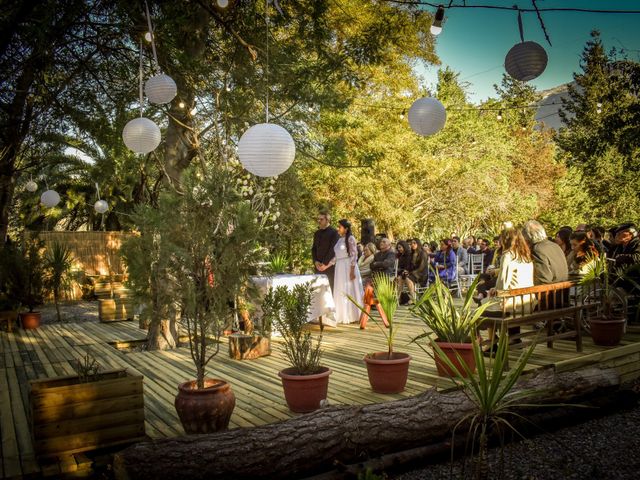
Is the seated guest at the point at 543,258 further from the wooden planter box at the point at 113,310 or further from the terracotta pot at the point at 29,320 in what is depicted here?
the terracotta pot at the point at 29,320

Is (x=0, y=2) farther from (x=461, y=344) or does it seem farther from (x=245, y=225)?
(x=461, y=344)

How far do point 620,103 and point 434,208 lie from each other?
8.99 metres

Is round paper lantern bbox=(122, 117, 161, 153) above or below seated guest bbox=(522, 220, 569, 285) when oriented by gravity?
above

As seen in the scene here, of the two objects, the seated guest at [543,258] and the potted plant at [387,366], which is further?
the seated guest at [543,258]

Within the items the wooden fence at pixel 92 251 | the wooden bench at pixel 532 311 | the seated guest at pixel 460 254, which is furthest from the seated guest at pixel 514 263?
the wooden fence at pixel 92 251

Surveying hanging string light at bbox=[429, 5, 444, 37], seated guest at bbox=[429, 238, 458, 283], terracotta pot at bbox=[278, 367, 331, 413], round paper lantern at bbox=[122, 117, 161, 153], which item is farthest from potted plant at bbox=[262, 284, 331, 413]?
seated guest at bbox=[429, 238, 458, 283]

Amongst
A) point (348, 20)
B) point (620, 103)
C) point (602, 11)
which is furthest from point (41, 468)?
point (620, 103)

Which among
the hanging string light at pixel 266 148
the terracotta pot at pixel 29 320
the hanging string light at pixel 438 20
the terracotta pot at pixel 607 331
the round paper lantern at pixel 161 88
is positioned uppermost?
the hanging string light at pixel 438 20

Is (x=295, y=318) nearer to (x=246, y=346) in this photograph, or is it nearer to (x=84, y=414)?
(x=84, y=414)

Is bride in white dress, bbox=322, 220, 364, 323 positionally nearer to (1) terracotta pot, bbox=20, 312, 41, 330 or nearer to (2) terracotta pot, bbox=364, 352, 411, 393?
(2) terracotta pot, bbox=364, 352, 411, 393

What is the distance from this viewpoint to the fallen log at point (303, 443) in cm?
326

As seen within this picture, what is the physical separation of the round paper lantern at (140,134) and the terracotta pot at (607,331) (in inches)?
206

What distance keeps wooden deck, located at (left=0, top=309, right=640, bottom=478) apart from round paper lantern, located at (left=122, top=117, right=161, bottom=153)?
236 cm

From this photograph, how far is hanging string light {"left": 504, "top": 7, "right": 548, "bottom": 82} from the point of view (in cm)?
527
